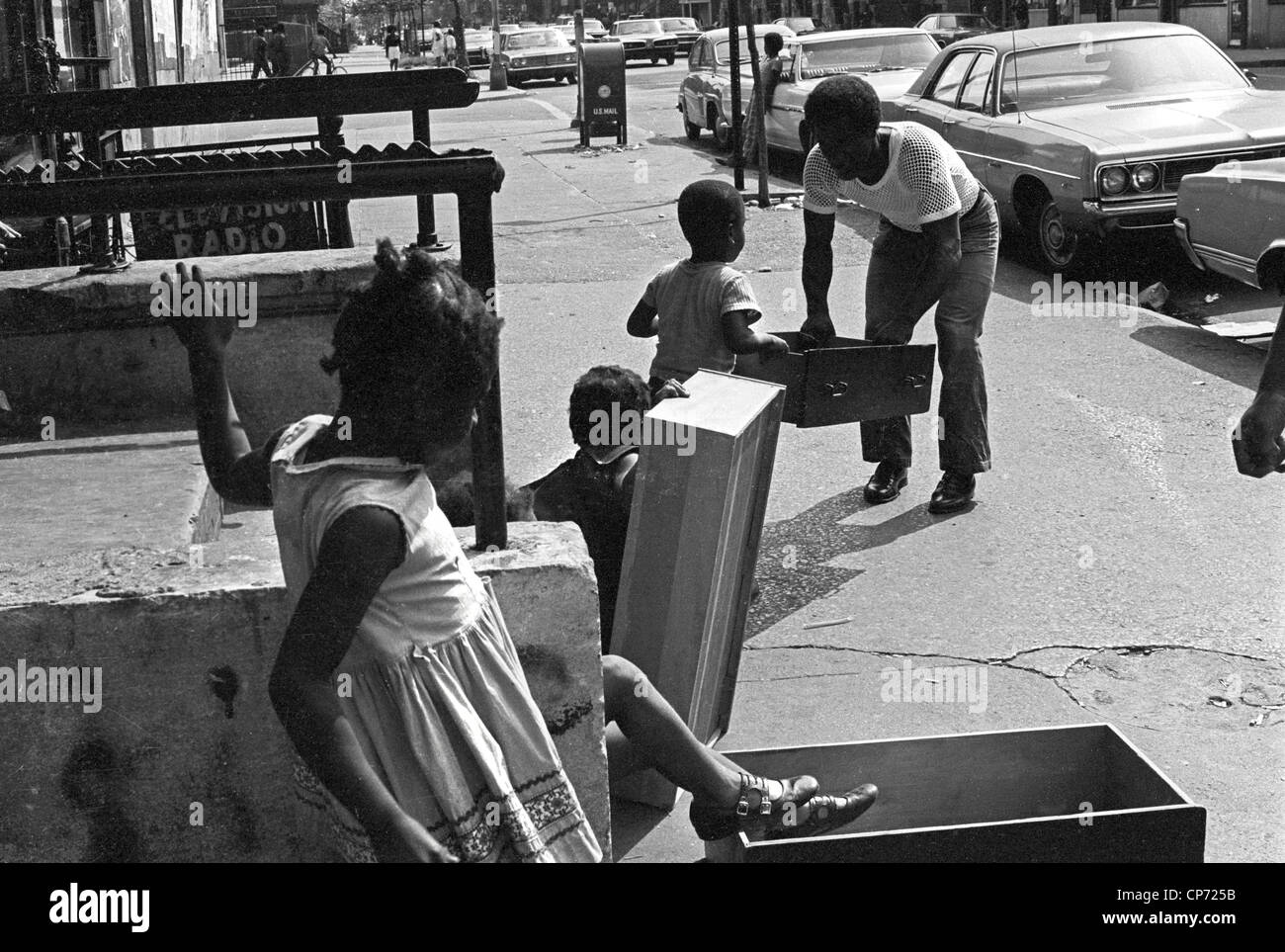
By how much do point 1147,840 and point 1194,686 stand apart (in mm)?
1630

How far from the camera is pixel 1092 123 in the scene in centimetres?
1073

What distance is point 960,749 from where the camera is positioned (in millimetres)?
3549

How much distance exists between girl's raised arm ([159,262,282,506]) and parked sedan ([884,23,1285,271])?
8371 millimetres

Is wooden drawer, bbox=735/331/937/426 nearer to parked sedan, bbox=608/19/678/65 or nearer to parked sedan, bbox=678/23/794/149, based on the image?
parked sedan, bbox=678/23/794/149

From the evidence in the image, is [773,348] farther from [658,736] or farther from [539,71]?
[539,71]

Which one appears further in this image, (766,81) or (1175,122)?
(766,81)

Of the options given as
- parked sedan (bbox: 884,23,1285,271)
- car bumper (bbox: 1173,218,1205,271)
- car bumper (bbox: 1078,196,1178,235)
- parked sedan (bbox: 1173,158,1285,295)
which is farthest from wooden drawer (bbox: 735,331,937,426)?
parked sedan (bbox: 884,23,1285,271)

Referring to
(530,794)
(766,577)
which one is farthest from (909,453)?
(530,794)

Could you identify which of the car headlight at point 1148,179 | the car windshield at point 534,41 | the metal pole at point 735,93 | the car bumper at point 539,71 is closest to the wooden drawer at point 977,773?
the car headlight at point 1148,179

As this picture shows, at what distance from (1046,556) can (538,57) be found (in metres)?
35.4

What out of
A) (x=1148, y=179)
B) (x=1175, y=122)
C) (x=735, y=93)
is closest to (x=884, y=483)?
(x=1148, y=179)

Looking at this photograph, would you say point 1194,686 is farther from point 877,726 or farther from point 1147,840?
point 1147,840

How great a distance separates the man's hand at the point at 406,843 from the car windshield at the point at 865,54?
15951 millimetres

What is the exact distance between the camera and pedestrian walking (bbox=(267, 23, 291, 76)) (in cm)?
2781
